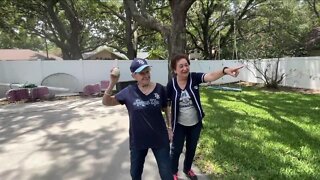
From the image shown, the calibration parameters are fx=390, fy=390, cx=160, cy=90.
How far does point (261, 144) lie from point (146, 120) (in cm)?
297

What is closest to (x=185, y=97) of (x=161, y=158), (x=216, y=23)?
(x=161, y=158)

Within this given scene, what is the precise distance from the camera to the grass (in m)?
4.71

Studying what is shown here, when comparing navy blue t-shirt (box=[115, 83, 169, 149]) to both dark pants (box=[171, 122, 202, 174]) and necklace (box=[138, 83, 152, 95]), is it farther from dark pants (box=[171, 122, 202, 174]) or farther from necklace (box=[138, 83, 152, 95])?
dark pants (box=[171, 122, 202, 174])

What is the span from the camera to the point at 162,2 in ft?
90.6

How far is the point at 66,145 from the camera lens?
262 inches

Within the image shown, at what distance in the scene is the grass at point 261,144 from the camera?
15.5 feet

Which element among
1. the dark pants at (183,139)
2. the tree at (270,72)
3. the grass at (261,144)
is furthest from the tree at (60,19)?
the dark pants at (183,139)

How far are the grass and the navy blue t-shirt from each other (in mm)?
1403

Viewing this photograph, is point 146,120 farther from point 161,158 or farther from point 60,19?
point 60,19


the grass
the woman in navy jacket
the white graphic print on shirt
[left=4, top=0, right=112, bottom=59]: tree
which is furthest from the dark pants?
[left=4, top=0, right=112, bottom=59]: tree

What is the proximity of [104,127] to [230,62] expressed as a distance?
17.2 m

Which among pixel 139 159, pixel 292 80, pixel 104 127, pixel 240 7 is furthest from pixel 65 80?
pixel 240 7

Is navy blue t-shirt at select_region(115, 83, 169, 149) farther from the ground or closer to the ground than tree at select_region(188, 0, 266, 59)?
closer to the ground

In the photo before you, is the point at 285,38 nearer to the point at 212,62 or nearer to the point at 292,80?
the point at 292,80
